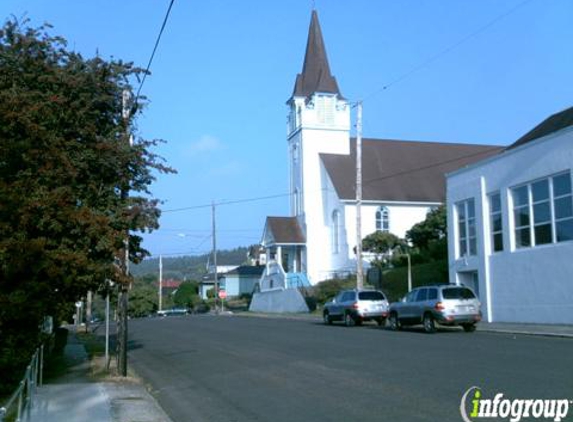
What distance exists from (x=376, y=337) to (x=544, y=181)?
1055 cm

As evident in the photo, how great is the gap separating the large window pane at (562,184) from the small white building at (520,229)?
0.13 ft

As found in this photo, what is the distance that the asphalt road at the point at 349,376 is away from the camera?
10547 millimetres

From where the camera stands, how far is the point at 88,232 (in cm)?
1394

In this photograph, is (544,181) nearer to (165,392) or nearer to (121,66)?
(121,66)

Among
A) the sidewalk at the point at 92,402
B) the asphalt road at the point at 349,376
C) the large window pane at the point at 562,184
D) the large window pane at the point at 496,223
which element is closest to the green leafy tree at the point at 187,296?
the large window pane at the point at 496,223

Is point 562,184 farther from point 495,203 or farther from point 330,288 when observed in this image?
point 330,288

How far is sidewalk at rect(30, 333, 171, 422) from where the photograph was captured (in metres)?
10.7

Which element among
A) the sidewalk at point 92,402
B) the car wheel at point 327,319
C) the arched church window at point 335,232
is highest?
the arched church window at point 335,232

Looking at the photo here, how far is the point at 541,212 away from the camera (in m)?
28.9

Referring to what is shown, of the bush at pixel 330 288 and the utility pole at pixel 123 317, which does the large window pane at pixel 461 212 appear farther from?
the utility pole at pixel 123 317

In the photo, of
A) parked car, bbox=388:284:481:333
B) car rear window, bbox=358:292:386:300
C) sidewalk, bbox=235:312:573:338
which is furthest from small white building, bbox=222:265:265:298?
parked car, bbox=388:284:481:333

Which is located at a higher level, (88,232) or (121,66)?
(121,66)

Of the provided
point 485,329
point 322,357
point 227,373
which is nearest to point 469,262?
point 485,329

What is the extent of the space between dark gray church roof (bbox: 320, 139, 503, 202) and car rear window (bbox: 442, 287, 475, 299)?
33502mm
